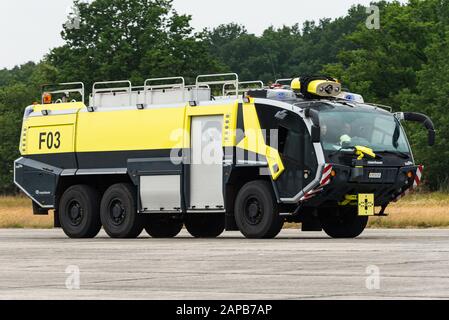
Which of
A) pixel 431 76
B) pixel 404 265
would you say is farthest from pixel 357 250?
pixel 431 76

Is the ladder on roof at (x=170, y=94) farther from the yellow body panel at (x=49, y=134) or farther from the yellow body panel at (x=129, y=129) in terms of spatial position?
the yellow body panel at (x=49, y=134)

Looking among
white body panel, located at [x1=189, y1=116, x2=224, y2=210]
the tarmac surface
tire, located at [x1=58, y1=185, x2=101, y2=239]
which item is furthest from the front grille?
tire, located at [x1=58, y1=185, x2=101, y2=239]

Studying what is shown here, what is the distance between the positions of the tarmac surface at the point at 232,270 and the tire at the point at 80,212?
14.3 feet

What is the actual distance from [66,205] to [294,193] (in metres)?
6.49

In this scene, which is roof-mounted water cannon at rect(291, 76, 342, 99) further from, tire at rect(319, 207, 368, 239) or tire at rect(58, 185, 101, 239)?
tire at rect(58, 185, 101, 239)

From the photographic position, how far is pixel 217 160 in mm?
26625

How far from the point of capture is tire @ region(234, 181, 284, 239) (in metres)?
25.3

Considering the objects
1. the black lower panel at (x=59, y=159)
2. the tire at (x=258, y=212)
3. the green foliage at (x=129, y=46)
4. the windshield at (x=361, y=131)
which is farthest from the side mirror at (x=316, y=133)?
the green foliage at (x=129, y=46)

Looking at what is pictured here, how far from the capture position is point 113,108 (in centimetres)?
2928

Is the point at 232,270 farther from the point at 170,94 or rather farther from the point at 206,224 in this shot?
the point at 206,224

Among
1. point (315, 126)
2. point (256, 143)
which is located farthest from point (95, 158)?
point (315, 126)

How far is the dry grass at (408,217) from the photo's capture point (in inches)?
1273
